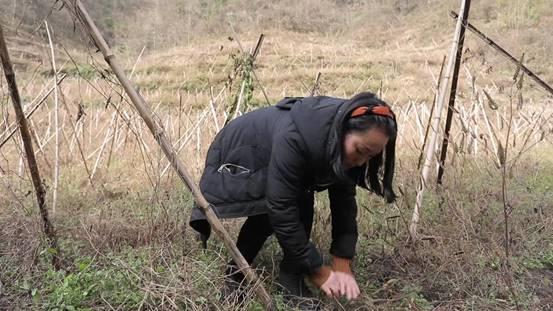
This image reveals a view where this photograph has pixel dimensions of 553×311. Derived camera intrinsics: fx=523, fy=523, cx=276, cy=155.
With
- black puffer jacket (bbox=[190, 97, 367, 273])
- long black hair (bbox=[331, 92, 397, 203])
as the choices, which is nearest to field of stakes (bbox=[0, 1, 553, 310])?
black puffer jacket (bbox=[190, 97, 367, 273])

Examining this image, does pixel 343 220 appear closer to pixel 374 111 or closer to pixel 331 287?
pixel 331 287

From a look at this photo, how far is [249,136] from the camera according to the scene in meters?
2.02

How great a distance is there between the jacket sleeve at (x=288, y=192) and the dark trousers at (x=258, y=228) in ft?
0.72

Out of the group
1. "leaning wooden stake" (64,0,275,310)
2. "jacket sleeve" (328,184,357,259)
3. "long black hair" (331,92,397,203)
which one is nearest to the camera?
"leaning wooden stake" (64,0,275,310)

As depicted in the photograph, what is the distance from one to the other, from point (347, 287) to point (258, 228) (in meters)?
0.43

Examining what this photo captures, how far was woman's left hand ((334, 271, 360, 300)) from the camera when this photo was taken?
1.98 m

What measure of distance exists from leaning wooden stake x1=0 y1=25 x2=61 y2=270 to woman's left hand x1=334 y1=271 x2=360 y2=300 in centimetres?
116

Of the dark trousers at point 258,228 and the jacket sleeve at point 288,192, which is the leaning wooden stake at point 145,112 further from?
the dark trousers at point 258,228

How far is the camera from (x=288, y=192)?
1825 mm

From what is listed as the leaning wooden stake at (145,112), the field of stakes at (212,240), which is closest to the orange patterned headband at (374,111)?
the field of stakes at (212,240)

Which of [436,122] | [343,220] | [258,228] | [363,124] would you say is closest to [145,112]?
[363,124]

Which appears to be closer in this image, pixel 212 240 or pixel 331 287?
pixel 331 287

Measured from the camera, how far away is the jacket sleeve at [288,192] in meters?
1.80

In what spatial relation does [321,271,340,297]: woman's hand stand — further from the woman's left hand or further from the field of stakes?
the field of stakes
